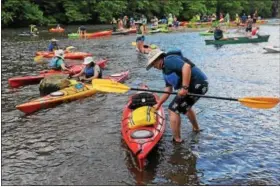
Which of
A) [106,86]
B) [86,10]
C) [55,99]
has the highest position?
[86,10]

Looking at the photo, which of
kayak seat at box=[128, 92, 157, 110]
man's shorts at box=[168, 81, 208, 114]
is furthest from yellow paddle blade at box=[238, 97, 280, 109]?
kayak seat at box=[128, 92, 157, 110]

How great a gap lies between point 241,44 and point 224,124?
18611 mm

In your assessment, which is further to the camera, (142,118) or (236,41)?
(236,41)

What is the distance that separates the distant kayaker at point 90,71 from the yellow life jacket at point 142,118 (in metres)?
4.46

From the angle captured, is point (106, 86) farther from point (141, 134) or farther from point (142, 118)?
point (141, 134)

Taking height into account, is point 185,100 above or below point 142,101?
above

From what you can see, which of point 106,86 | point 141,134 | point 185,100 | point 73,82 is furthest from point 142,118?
point 73,82

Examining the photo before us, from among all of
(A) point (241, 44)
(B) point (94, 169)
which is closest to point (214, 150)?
(B) point (94, 169)

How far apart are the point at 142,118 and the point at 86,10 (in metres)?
42.3

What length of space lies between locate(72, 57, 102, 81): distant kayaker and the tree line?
A: 29744 mm

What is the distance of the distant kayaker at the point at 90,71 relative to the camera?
40.1 ft

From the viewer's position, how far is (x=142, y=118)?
7.64 m

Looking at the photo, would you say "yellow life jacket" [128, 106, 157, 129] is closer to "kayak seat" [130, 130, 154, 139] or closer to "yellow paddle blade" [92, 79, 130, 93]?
"kayak seat" [130, 130, 154, 139]

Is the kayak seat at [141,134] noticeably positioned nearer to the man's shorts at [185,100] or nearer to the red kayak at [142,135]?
the red kayak at [142,135]
